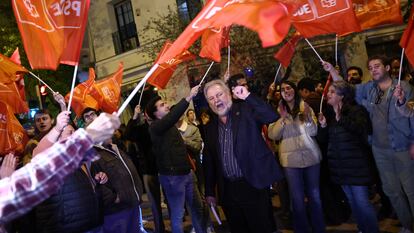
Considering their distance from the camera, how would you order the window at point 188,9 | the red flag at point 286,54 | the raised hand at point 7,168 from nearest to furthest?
the raised hand at point 7,168, the red flag at point 286,54, the window at point 188,9

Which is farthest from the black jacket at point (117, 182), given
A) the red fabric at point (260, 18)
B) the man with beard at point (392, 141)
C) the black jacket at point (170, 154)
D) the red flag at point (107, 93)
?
the man with beard at point (392, 141)

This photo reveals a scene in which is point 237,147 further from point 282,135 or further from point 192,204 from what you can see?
point 192,204

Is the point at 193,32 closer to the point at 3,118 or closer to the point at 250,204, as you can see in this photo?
the point at 250,204

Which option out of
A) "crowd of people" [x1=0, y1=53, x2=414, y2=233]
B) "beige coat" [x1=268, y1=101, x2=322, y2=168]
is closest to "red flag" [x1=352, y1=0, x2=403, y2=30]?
"crowd of people" [x1=0, y1=53, x2=414, y2=233]

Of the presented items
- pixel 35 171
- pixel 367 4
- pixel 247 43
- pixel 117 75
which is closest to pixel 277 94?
pixel 367 4

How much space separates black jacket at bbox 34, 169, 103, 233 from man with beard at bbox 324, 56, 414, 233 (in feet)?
11.1

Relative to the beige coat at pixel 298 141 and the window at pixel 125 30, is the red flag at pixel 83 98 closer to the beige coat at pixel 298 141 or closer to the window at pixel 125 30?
the beige coat at pixel 298 141

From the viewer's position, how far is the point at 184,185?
591 centimetres

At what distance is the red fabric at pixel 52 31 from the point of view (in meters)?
3.46

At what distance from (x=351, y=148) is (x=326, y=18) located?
5.32 ft

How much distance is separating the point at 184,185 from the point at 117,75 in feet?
9.66

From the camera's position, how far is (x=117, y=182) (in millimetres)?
4770

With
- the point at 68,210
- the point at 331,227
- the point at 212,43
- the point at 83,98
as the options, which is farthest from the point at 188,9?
the point at 68,210

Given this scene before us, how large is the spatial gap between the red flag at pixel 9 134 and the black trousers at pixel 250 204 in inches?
116
